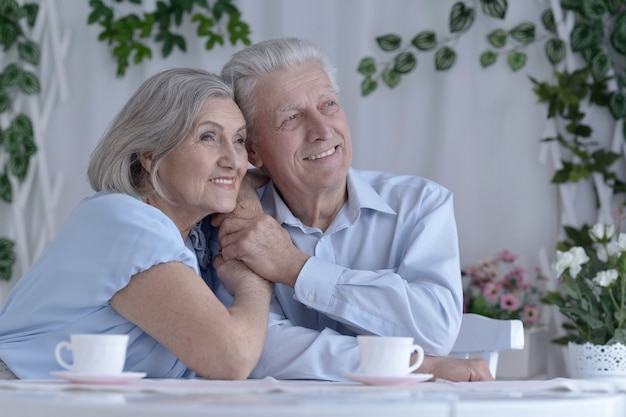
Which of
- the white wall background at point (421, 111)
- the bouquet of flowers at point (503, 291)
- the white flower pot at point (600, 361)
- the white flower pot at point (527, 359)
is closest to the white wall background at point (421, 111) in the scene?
the white wall background at point (421, 111)

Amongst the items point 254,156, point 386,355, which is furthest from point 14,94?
point 386,355

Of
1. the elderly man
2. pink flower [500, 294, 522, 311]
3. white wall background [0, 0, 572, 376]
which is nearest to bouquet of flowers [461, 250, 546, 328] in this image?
pink flower [500, 294, 522, 311]

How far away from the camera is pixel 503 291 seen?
298 centimetres

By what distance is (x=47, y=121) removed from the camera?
3.41 meters

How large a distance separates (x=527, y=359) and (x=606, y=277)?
1.86 feet

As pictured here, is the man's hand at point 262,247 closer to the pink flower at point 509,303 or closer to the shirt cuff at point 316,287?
the shirt cuff at point 316,287

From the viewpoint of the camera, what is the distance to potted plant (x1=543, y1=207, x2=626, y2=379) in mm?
2514

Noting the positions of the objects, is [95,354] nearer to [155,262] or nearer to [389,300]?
[155,262]

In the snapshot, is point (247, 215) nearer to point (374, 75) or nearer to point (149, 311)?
point (149, 311)

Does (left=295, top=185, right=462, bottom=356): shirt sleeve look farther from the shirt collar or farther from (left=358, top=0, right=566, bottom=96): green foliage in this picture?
(left=358, top=0, right=566, bottom=96): green foliage

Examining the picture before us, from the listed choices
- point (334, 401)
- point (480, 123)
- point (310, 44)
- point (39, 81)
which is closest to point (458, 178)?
point (480, 123)

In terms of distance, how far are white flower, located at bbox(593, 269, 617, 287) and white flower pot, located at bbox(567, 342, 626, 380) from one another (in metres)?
0.19

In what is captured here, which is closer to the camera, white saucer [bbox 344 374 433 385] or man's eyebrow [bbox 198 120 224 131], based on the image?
white saucer [bbox 344 374 433 385]

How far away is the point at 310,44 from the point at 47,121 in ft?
5.82
